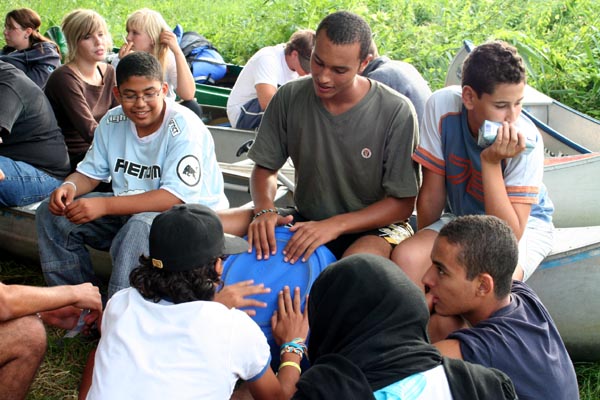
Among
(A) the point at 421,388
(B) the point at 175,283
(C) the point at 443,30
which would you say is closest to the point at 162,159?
(B) the point at 175,283

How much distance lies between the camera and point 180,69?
222 inches

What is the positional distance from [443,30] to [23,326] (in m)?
6.71

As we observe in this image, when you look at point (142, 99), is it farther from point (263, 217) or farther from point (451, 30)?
point (451, 30)

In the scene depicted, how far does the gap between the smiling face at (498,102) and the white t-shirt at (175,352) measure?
143 centimetres

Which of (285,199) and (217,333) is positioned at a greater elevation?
(217,333)

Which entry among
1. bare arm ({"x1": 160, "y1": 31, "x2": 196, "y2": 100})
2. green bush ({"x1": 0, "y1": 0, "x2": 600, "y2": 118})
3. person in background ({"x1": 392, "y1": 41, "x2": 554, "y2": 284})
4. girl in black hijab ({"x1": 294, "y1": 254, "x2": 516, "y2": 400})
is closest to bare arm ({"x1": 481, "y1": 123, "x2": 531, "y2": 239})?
person in background ({"x1": 392, "y1": 41, "x2": 554, "y2": 284})

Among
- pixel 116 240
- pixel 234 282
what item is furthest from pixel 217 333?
pixel 116 240

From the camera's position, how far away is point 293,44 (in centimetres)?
537

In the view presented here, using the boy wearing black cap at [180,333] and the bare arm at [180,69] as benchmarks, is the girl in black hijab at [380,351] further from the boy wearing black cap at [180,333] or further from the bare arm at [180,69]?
the bare arm at [180,69]

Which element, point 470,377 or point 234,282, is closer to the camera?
point 470,377

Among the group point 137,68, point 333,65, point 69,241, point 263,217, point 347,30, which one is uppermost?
point 347,30

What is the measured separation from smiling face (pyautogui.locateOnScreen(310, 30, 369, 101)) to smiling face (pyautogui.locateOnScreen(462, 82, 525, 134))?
1.64 feet

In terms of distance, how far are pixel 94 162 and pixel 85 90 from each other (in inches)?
41.8

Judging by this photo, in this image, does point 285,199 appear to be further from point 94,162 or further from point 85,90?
point 85,90
